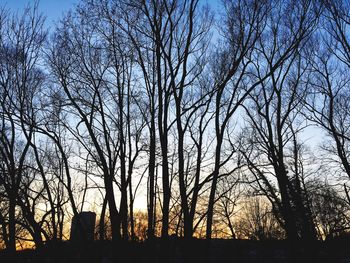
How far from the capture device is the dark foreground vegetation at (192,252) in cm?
1202

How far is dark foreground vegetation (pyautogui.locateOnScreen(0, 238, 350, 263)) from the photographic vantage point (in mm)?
12024

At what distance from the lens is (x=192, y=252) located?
32.6 ft

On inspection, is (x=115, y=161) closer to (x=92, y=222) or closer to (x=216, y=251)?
(x=92, y=222)

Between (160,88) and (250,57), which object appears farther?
(250,57)

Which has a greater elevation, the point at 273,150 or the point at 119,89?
the point at 119,89

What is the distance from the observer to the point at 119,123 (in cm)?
1348

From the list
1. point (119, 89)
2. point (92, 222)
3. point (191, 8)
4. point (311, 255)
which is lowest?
point (311, 255)

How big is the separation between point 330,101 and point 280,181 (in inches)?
179

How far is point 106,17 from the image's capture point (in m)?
11.2

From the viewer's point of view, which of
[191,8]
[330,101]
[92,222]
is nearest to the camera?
[191,8]

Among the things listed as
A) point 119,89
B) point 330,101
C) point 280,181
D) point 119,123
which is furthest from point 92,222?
point 330,101

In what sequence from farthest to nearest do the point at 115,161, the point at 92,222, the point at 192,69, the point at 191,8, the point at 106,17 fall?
the point at 92,222
the point at 115,161
the point at 192,69
the point at 106,17
the point at 191,8

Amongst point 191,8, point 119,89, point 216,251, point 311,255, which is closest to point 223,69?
point 191,8

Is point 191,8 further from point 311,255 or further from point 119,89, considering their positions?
point 311,255
